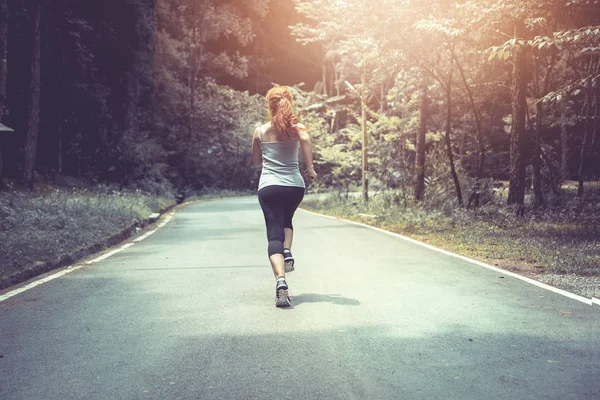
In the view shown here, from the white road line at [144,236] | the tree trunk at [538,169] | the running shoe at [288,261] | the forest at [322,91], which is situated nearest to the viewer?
the running shoe at [288,261]

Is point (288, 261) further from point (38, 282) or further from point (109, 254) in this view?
point (109, 254)

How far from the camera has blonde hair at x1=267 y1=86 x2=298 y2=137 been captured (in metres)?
5.90

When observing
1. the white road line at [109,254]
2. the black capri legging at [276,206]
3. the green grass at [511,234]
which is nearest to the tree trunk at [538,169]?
the green grass at [511,234]

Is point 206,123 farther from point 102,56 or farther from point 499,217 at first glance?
point 499,217

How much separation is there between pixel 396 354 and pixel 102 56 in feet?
90.8

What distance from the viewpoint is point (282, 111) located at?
5898mm

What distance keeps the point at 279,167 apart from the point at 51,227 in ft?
23.5

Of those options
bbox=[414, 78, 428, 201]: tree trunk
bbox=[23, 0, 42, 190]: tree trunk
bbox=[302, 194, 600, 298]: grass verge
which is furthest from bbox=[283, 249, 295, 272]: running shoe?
bbox=[23, 0, 42, 190]: tree trunk

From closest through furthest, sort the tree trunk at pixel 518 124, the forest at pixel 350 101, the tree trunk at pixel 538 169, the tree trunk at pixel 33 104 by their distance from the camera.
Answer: the tree trunk at pixel 518 124
the forest at pixel 350 101
the tree trunk at pixel 538 169
the tree trunk at pixel 33 104

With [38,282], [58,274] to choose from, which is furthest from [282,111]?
[58,274]

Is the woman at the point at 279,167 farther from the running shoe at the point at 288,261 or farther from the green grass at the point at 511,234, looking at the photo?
the green grass at the point at 511,234

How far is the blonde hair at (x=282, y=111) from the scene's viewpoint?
5.90m

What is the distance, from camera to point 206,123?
42.3 metres

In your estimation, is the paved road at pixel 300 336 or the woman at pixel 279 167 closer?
the paved road at pixel 300 336
